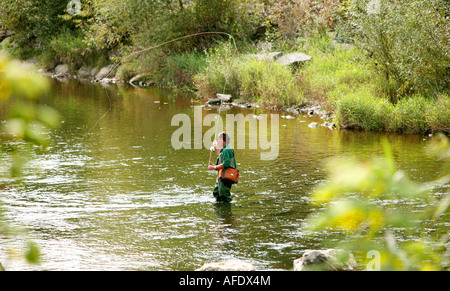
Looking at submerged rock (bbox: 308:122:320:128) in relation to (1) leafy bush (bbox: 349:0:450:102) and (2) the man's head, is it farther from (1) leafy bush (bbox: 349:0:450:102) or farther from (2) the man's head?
(2) the man's head

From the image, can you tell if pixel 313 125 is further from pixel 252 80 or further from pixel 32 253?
pixel 32 253

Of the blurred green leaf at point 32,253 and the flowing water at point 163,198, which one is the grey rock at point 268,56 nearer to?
the flowing water at point 163,198

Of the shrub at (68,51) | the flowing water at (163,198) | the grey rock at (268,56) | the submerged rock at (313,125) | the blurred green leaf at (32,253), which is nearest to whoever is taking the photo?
the blurred green leaf at (32,253)

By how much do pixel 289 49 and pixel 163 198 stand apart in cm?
1804

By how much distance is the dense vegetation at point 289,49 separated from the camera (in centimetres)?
1489

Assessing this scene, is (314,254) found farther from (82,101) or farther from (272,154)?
(82,101)

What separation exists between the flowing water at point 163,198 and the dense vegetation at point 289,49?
1557 mm

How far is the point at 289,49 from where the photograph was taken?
25891 mm

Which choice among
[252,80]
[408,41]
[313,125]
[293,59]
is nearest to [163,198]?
[313,125]

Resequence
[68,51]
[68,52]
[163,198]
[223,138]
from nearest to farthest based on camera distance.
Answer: [223,138] → [163,198] → [68,52] → [68,51]

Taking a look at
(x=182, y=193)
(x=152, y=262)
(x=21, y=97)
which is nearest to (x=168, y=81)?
(x=182, y=193)

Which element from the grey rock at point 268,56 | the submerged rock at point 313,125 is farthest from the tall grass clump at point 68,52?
the submerged rock at point 313,125

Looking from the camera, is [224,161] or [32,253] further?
[224,161]

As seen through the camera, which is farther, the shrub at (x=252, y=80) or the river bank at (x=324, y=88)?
the shrub at (x=252, y=80)
